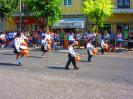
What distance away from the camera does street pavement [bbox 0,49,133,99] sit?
43.2 feet

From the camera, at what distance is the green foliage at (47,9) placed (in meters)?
42.8


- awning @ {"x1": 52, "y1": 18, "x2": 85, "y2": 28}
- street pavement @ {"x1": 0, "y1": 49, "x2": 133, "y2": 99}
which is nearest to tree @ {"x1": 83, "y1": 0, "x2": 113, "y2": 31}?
awning @ {"x1": 52, "y1": 18, "x2": 85, "y2": 28}

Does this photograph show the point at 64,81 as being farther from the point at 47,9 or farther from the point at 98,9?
the point at 47,9

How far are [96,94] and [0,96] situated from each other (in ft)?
8.82

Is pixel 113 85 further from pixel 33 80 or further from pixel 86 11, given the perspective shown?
pixel 86 11

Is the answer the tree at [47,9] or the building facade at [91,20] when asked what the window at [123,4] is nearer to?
the building facade at [91,20]

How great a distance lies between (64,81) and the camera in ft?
53.0

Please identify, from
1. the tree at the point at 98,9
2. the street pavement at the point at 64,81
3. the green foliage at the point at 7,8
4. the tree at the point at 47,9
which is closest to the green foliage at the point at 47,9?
the tree at the point at 47,9

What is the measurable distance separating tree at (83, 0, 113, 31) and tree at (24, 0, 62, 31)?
2.67 m

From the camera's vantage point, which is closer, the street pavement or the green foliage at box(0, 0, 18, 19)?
the street pavement

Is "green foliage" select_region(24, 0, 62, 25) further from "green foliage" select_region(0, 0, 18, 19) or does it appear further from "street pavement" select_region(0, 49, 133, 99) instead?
"street pavement" select_region(0, 49, 133, 99)

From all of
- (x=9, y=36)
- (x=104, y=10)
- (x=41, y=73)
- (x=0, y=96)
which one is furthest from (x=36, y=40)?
(x=0, y=96)

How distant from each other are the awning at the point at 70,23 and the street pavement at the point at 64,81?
79.0ft

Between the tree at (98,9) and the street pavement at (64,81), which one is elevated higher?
the tree at (98,9)
